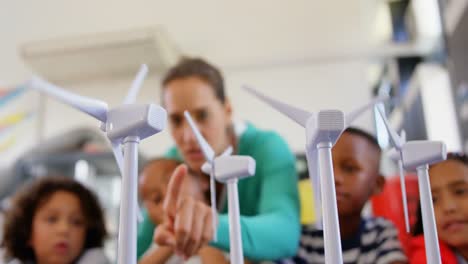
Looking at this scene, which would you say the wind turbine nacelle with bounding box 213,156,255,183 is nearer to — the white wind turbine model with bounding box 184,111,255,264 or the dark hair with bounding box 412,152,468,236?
the white wind turbine model with bounding box 184,111,255,264

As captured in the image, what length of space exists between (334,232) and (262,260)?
0.64 ft

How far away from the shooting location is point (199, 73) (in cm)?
53

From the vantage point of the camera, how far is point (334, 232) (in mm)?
260

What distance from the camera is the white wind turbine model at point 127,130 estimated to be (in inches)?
→ 10.6

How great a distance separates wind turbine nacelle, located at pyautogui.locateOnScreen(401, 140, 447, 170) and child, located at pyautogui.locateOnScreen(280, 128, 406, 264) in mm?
134

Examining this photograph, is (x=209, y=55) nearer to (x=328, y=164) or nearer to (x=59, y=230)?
(x=59, y=230)

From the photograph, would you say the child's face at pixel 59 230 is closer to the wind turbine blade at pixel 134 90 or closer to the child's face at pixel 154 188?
the child's face at pixel 154 188

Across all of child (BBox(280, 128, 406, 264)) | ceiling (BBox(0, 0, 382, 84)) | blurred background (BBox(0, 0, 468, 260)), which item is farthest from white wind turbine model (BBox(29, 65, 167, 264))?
ceiling (BBox(0, 0, 382, 84))

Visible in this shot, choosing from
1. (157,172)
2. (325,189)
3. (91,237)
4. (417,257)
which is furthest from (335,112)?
(91,237)

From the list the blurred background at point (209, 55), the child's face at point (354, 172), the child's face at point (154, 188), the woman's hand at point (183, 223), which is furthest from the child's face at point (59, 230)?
the blurred background at point (209, 55)

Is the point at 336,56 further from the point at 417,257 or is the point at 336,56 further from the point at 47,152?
the point at 417,257

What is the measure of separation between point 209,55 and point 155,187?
1.16m

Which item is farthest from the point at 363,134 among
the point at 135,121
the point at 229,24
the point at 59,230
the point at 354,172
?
the point at 229,24

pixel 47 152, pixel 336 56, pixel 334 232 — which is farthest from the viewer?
pixel 336 56
